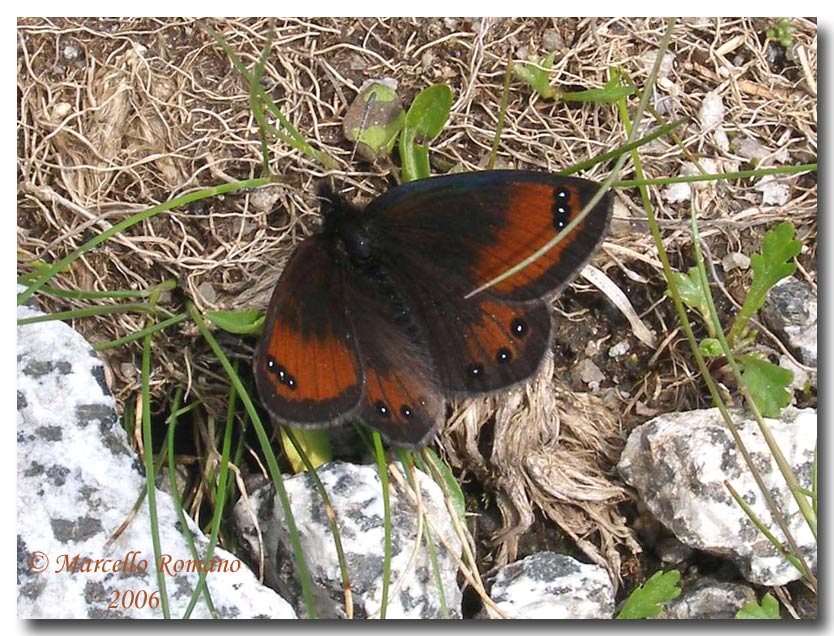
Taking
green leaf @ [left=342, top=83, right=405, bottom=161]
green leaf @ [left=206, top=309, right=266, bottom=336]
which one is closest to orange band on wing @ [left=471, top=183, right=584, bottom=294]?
green leaf @ [left=342, top=83, right=405, bottom=161]

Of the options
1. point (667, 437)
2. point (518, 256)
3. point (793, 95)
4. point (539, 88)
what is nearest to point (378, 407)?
point (518, 256)

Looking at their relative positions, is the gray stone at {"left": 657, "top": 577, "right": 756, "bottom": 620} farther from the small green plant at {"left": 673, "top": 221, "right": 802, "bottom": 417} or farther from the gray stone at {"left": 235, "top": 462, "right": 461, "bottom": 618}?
the gray stone at {"left": 235, "top": 462, "right": 461, "bottom": 618}

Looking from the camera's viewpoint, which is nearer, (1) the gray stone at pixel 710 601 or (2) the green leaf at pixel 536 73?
(1) the gray stone at pixel 710 601

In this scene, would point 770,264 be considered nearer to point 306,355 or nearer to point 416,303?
point 416,303

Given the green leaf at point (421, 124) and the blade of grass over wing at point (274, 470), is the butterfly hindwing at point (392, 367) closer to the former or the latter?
the blade of grass over wing at point (274, 470)

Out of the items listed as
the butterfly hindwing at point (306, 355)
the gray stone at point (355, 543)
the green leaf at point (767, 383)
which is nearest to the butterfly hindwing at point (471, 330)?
the butterfly hindwing at point (306, 355)

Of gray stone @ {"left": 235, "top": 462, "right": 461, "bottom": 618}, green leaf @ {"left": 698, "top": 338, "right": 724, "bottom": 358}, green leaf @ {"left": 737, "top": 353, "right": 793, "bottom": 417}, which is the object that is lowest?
gray stone @ {"left": 235, "top": 462, "right": 461, "bottom": 618}
